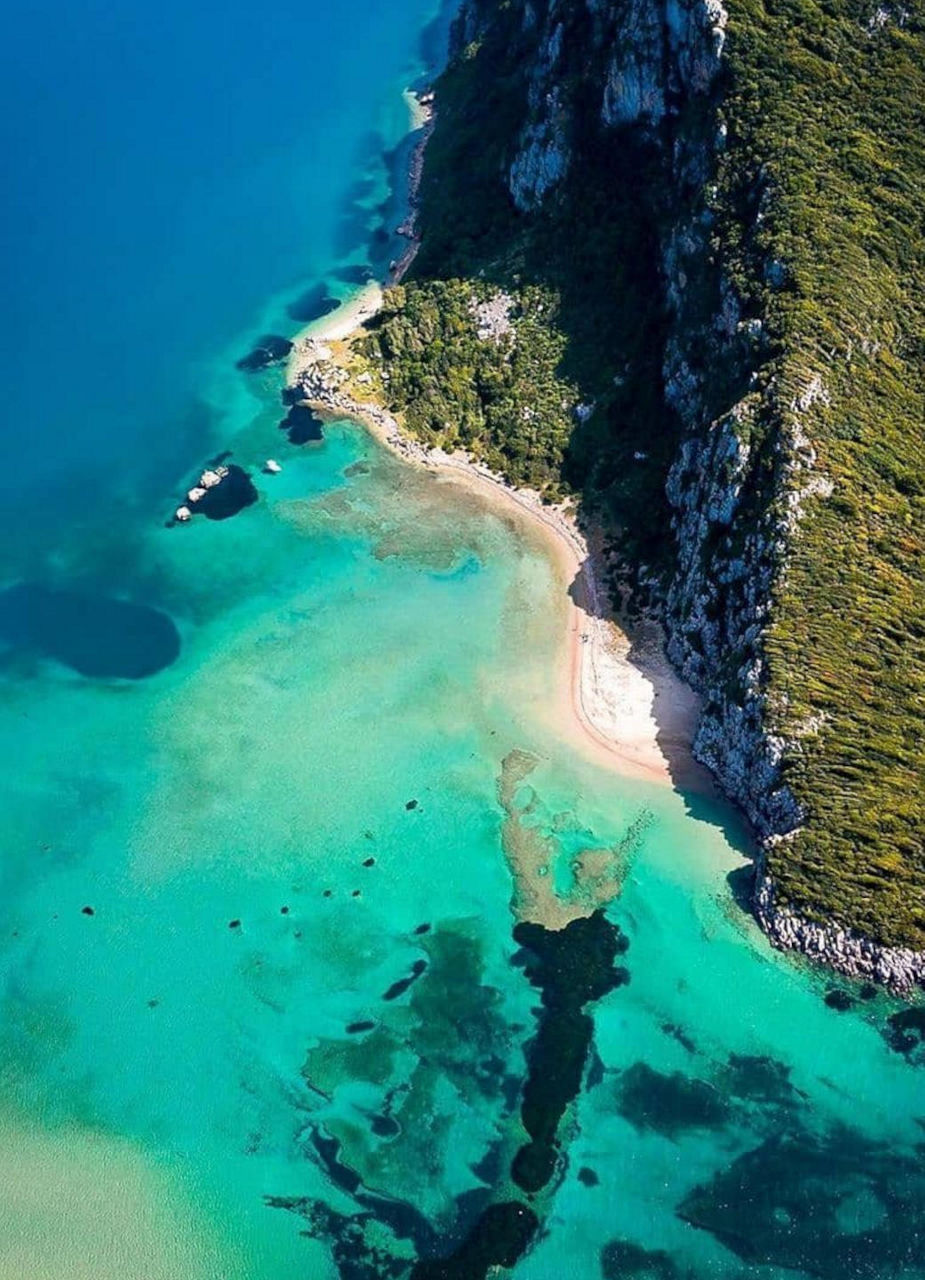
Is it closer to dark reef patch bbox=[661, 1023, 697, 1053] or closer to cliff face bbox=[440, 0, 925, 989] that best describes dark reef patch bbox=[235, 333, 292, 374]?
cliff face bbox=[440, 0, 925, 989]

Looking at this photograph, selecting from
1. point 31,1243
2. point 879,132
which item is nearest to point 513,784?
point 31,1243

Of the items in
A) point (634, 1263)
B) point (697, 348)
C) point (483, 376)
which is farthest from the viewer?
point (483, 376)

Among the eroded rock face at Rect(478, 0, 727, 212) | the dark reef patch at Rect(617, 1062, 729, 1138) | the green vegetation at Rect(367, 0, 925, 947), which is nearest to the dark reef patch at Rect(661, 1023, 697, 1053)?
the dark reef patch at Rect(617, 1062, 729, 1138)

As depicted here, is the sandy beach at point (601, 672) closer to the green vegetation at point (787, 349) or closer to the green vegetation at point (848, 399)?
the green vegetation at point (787, 349)

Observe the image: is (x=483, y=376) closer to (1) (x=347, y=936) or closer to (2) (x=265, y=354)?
(2) (x=265, y=354)

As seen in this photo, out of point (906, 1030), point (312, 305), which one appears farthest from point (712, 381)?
point (312, 305)
